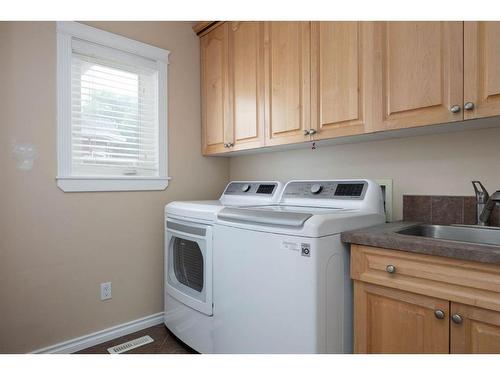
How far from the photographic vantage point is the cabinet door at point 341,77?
4.97 feet

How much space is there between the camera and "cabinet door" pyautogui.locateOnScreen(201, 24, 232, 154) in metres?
2.32

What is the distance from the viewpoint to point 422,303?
1.16 m

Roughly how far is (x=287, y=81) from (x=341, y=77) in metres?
0.37

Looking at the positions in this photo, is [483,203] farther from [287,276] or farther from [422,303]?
[287,276]

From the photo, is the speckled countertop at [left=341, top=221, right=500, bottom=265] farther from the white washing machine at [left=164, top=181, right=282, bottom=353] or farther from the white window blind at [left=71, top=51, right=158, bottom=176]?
the white window blind at [left=71, top=51, right=158, bottom=176]

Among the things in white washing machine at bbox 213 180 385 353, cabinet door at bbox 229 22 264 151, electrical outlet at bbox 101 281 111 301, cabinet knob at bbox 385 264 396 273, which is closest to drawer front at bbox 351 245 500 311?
cabinet knob at bbox 385 264 396 273

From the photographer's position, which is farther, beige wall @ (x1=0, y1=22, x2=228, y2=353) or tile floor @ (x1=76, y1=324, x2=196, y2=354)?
tile floor @ (x1=76, y1=324, x2=196, y2=354)

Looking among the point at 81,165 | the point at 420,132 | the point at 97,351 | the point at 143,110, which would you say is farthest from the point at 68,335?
the point at 420,132

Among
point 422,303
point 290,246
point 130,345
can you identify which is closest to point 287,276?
point 290,246

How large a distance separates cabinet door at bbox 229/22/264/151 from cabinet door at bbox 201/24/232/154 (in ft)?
0.26

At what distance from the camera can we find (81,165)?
200 cm

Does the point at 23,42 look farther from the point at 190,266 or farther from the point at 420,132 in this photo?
the point at 420,132

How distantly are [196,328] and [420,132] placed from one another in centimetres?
166

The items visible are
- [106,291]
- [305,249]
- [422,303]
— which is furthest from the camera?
[106,291]
